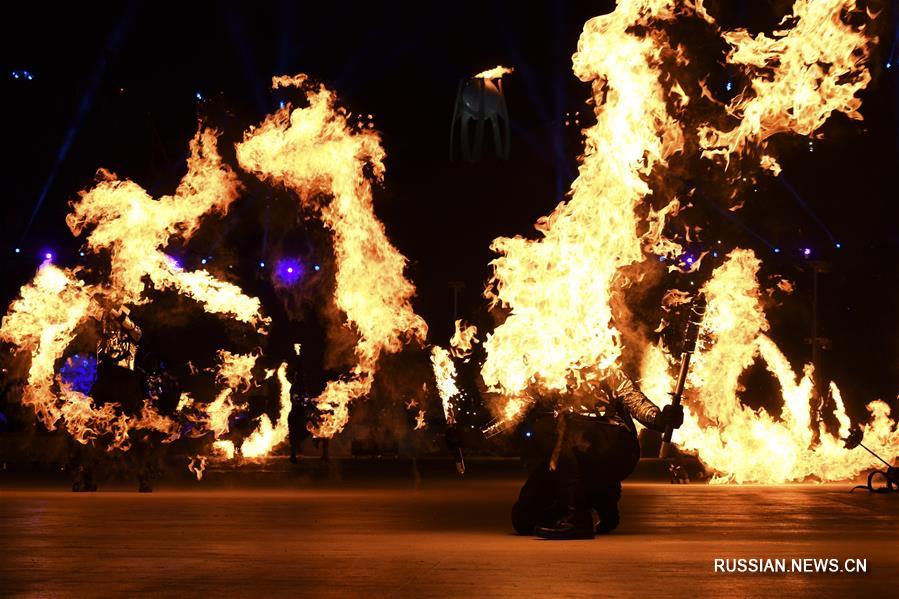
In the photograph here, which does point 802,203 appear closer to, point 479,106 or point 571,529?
point 479,106

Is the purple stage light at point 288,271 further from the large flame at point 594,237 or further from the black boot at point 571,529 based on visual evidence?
Answer: the black boot at point 571,529

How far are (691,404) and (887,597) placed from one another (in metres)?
24.3

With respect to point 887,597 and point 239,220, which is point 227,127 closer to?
point 239,220

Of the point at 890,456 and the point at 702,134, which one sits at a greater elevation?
the point at 702,134

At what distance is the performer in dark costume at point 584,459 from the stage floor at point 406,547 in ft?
1.58

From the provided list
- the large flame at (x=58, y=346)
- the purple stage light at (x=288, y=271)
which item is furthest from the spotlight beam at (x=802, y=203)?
the large flame at (x=58, y=346)

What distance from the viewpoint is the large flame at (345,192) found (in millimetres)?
28547

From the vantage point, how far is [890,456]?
3662 centimetres

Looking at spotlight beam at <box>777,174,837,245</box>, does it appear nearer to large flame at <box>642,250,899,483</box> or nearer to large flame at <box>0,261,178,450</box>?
large flame at <box>642,250,899,483</box>

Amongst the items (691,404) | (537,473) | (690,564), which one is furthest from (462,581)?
(691,404)

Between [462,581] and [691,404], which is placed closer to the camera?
[462,581]

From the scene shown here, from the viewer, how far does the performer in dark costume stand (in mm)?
18031

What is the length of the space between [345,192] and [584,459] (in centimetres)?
1164

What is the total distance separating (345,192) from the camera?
2862 cm
